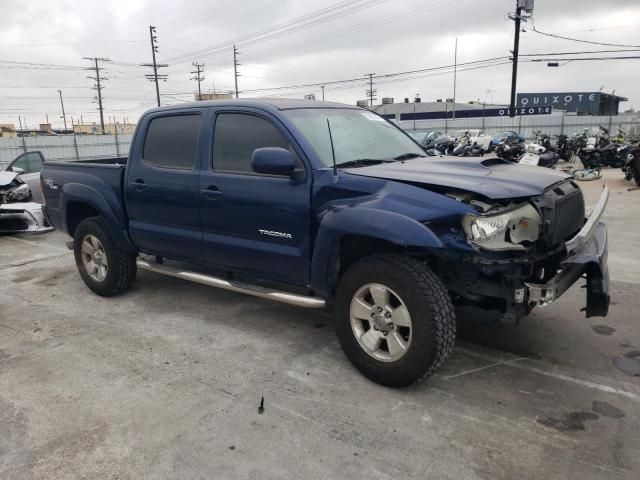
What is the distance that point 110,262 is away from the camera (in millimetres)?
5246

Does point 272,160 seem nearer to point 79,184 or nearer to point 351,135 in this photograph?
point 351,135

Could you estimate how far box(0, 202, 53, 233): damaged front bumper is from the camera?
891cm

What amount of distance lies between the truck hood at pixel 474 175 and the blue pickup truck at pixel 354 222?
0.01 metres

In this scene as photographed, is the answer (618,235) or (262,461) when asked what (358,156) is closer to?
(262,461)

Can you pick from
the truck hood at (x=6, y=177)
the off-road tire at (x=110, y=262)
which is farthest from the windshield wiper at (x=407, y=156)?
the truck hood at (x=6, y=177)

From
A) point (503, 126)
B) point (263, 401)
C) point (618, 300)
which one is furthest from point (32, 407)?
point (503, 126)

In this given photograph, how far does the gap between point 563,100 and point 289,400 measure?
71771mm

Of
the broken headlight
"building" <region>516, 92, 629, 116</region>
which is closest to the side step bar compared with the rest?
the broken headlight

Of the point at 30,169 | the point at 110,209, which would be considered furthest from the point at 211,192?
the point at 30,169

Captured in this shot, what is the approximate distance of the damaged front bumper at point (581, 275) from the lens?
306 centimetres

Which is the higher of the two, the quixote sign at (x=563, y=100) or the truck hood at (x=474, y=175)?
the quixote sign at (x=563, y=100)

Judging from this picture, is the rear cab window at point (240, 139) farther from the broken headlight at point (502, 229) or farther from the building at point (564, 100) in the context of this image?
the building at point (564, 100)

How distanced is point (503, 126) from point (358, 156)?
35.1 meters

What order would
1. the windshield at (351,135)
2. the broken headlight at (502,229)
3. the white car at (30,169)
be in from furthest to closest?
the white car at (30,169)
the windshield at (351,135)
the broken headlight at (502,229)
